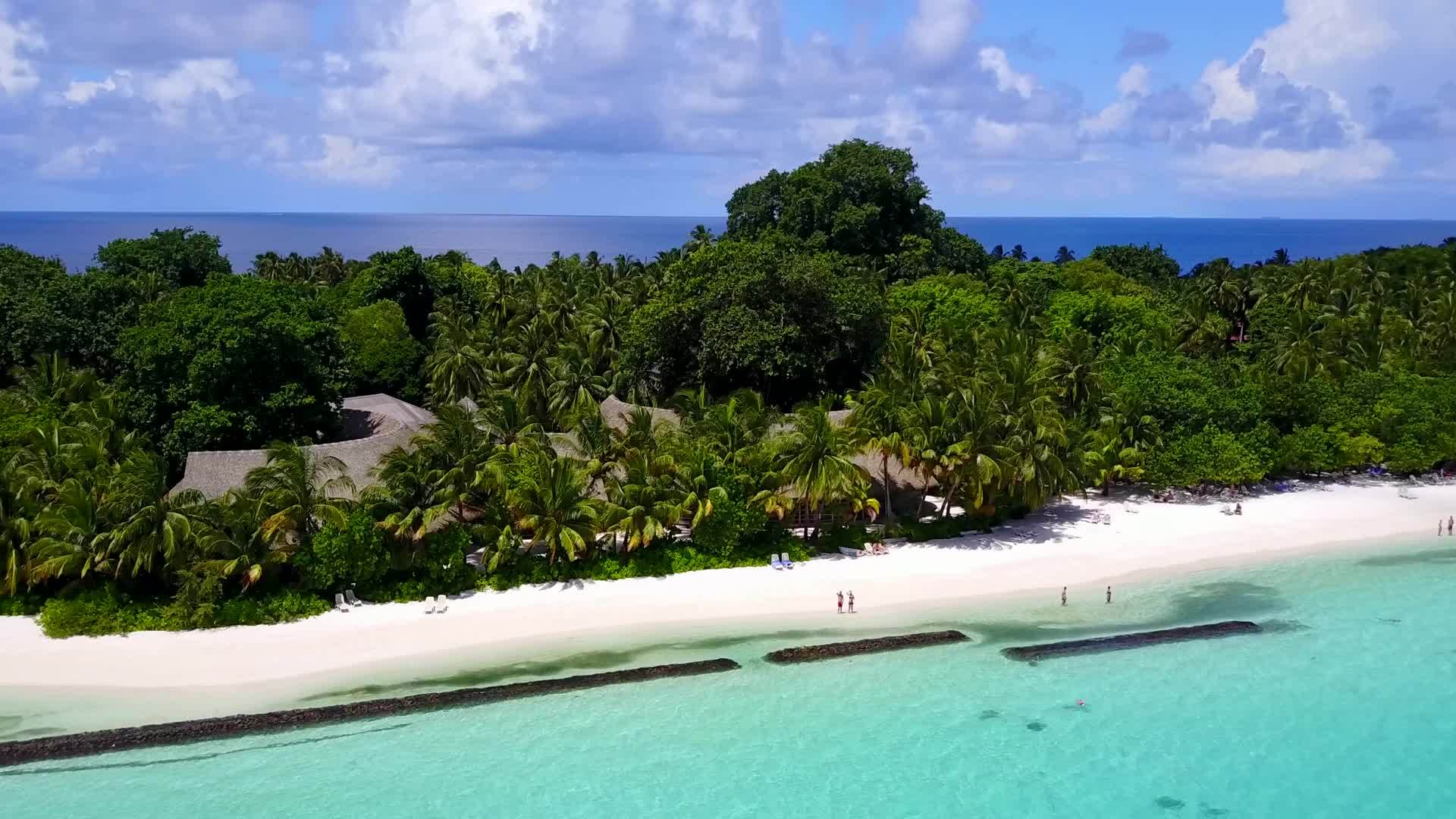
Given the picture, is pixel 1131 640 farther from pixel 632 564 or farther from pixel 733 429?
pixel 632 564

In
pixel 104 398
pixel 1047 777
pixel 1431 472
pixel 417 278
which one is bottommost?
pixel 1047 777

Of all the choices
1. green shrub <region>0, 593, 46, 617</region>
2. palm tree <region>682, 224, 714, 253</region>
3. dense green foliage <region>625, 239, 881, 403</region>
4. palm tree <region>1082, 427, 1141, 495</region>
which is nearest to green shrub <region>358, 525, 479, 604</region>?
green shrub <region>0, 593, 46, 617</region>

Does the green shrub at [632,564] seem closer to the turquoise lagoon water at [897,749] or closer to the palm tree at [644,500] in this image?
the palm tree at [644,500]

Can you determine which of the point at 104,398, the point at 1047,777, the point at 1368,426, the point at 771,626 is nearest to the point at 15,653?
the point at 104,398

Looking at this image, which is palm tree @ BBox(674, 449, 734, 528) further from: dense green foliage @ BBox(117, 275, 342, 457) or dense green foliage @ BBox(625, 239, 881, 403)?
dense green foliage @ BBox(117, 275, 342, 457)

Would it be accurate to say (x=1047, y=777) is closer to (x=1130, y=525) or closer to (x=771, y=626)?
(x=771, y=626)

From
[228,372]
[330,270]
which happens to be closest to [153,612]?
[228,372]
